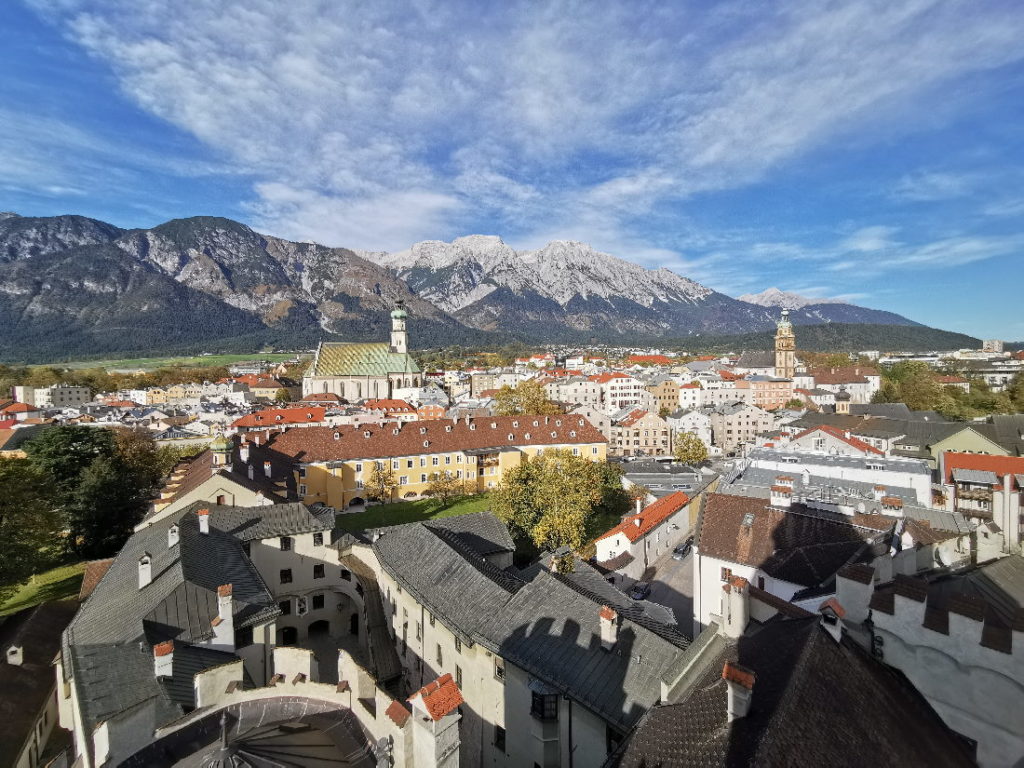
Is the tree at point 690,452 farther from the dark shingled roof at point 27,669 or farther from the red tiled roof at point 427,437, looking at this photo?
the dark shingled roof at point 27,669

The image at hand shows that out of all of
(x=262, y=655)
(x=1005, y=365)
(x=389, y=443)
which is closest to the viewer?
(x=262, y=655)

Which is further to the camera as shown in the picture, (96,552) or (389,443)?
(389,443)

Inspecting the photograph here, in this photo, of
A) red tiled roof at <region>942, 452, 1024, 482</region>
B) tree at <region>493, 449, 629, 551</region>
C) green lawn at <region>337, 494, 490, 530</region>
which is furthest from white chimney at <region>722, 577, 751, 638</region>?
red tiled roof at <region>942, 452, 1024, 482</region>

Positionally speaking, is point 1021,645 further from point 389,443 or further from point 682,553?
point 389,443

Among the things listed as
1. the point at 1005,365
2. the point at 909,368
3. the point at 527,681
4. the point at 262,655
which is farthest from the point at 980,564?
the point at 1005,365

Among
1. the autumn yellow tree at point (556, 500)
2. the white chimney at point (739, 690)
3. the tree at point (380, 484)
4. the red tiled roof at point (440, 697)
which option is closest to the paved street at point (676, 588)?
the autumn yellow tree at point (556, 500)

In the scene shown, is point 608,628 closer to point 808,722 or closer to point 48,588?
point 808,722
